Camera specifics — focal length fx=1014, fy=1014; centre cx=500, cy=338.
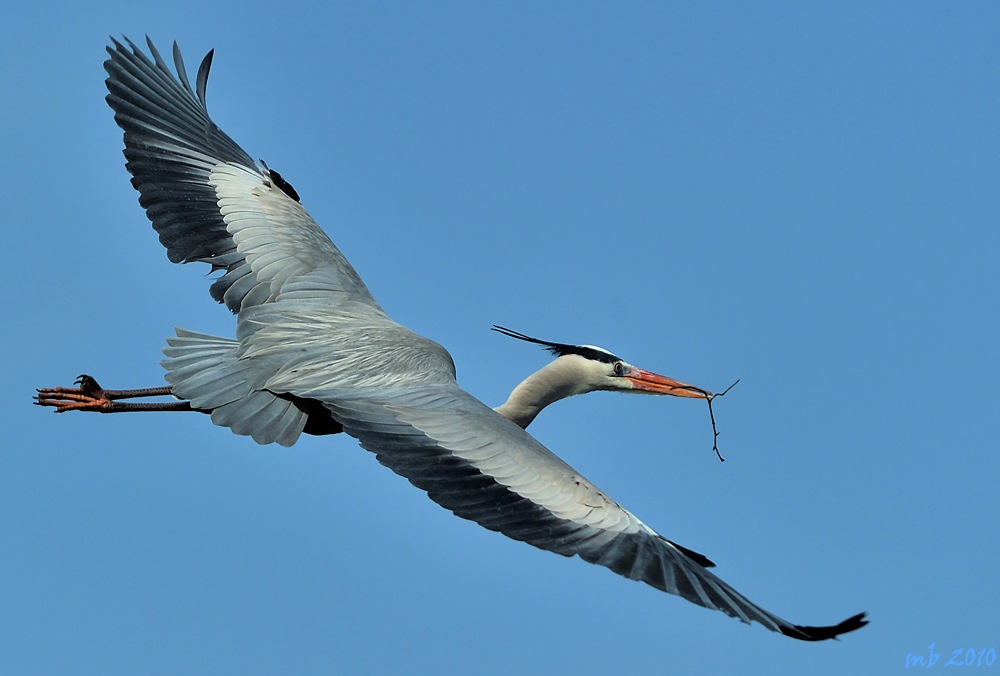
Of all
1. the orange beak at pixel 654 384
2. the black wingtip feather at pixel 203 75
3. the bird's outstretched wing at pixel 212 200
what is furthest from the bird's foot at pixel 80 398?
the orange beak at pixel 654 384

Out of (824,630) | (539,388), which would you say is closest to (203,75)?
(539,388)

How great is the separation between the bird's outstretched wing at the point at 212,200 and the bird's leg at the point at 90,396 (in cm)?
98

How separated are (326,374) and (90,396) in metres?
2.11

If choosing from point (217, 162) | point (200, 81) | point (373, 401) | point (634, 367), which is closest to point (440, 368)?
point (373, 401)

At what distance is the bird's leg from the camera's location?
7594 millimetres

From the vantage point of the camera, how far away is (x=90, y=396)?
25.0ft

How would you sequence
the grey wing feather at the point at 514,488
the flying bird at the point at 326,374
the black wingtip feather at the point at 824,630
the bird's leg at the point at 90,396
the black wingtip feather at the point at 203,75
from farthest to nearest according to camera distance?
1. the black wingtip feather at the point at 203,75
2. the bird's leg at the point at 90,396
3. the flying bird at the point at 326,374
4. the grey wing feather at the point at 514,488
5. the black wingtip feather at the point at 824,630

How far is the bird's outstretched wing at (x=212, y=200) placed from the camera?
780cm

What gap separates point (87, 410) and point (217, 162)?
2.47 m

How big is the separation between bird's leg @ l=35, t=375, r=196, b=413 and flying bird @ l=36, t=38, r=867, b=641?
0.01 m

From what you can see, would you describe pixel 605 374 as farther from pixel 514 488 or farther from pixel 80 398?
pixel 80 398

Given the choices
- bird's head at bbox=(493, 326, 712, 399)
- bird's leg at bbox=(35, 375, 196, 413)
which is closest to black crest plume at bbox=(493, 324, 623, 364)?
bird's head at bbox=(493, 326, 712, 399)

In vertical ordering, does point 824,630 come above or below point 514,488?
below

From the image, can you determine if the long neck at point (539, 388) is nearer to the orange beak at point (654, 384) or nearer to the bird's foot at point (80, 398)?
the orange beak at point (654, 384)
